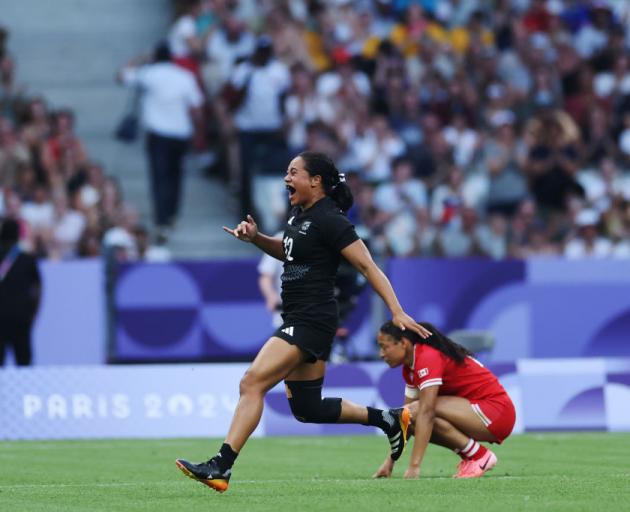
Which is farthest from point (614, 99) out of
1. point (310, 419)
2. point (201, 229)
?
point (310, 419)

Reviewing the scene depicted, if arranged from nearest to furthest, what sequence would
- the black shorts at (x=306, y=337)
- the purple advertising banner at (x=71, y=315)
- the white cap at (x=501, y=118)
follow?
the black shorts at (x=306, y=337) < the purple advertising banner at (x=71, y=315) < the white cap at (x=501, y=118)

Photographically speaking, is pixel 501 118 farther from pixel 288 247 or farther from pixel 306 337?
pixel 306 337

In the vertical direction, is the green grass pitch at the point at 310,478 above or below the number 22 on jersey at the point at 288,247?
below

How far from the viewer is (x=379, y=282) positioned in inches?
406

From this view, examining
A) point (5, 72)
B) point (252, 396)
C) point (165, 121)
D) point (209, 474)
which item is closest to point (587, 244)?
point (165, 121)

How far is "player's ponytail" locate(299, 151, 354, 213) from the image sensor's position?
Answer: 1068cm

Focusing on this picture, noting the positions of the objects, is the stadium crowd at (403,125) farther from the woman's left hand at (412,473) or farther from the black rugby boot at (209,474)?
the black rugby boot at (209,474)

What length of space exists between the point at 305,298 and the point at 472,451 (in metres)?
2.06

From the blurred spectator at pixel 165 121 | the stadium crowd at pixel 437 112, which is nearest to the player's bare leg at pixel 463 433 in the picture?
the stadium crowd at pixel 437 112

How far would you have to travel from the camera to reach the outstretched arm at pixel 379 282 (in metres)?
10.2

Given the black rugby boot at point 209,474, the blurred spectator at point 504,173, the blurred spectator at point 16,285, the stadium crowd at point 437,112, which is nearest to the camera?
the black rugby boot at point 209,474

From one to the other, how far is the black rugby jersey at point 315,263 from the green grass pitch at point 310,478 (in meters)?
1.12

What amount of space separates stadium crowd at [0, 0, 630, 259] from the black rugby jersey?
30.9 feet

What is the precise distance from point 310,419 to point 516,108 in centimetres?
1452
